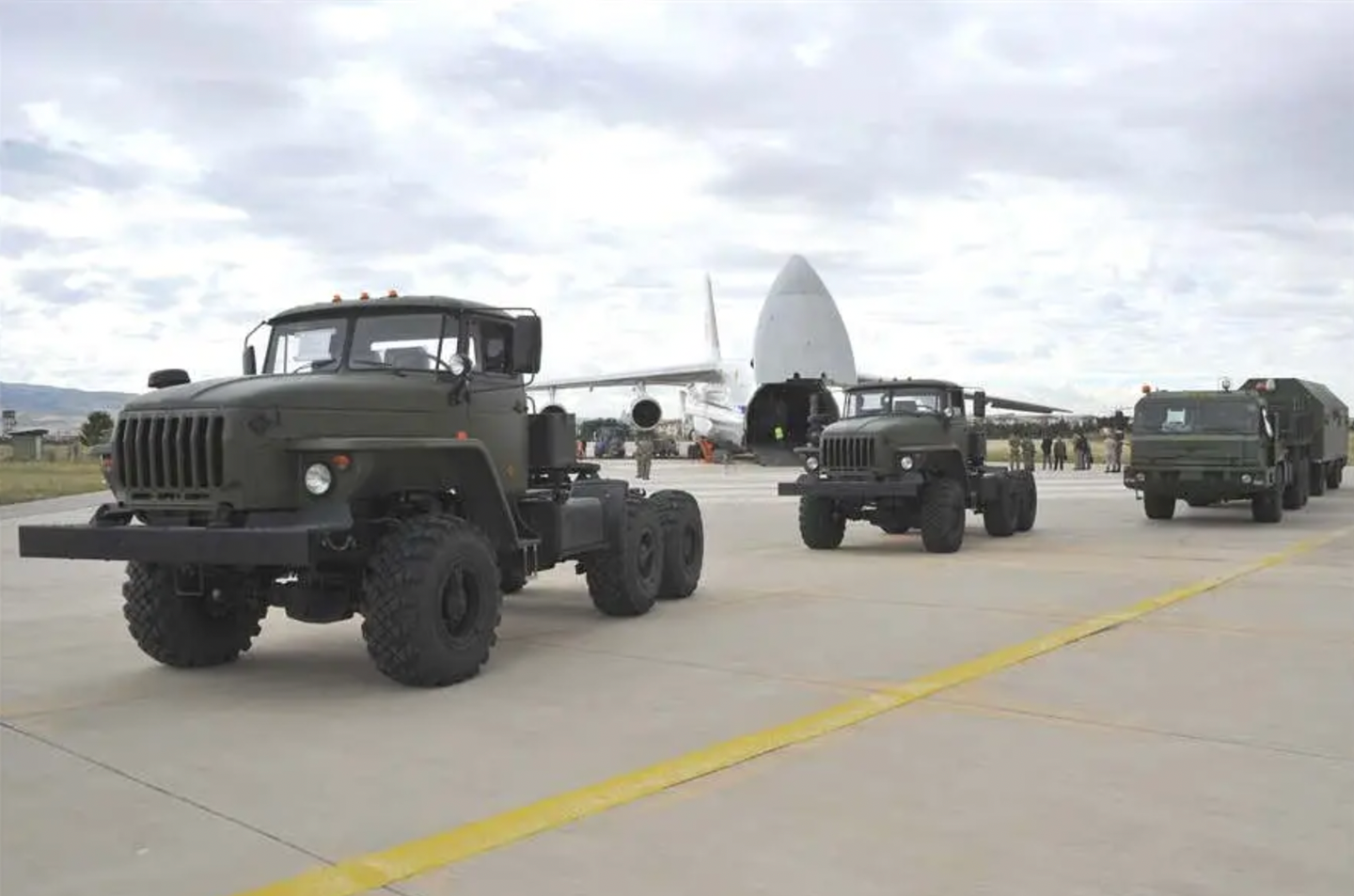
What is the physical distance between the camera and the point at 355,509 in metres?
7.15

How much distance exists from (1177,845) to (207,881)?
10.8ft

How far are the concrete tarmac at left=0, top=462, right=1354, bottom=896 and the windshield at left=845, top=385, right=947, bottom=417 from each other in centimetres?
572

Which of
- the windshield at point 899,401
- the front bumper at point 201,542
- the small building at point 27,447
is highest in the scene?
the small building at point 27,447

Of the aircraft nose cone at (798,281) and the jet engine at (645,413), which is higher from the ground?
the aircraft nose cone at (798,281)

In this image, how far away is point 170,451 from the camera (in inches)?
259

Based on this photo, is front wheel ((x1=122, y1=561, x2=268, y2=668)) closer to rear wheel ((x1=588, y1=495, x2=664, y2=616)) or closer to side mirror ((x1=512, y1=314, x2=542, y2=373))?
side mirror ((x1=512, y1=314, x2=542, y2=373))

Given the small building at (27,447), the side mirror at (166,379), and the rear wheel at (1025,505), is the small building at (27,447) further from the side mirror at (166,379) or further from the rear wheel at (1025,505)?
the side mirror at (166,379)

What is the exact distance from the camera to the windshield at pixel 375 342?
7.57 m

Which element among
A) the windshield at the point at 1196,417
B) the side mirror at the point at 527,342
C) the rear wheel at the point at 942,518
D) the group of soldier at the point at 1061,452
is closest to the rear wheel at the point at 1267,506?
the windshield at the point at 1196,417

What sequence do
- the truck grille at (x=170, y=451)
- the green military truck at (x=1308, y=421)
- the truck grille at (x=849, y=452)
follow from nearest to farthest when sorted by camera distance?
1. the truck grille at (x=170, y=451)
2. the truck grille at (x=849, y=452)
3. the green military truck at (x=1308, y=421)

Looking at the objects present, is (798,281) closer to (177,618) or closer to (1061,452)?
(1061,452)

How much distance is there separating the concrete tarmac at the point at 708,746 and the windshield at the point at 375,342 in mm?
1929

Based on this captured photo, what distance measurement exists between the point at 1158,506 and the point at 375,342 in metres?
15.8

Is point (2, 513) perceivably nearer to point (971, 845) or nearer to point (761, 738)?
point (761, 738)
